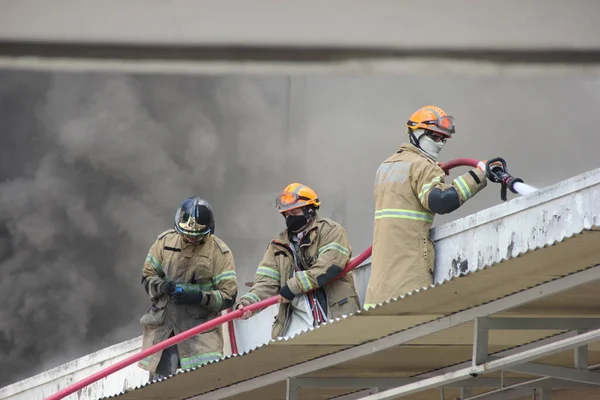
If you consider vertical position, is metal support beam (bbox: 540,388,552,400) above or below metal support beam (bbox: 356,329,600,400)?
above

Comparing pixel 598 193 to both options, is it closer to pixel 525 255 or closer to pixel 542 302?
pixel 542 302

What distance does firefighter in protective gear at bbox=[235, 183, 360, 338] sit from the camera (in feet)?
24.0

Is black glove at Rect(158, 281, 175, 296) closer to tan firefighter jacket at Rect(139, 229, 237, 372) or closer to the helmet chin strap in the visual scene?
tan firefighter jacket at Rect(139, 229, 237, 372)

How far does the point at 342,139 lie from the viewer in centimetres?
1500

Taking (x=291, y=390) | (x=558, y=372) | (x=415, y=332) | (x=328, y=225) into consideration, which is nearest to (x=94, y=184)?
(x=328, y=225)

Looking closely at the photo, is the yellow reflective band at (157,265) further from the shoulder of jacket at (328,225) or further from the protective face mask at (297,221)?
the shoulder of jacket at (328,225)

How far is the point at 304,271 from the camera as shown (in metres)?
7.33

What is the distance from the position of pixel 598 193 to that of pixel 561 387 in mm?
1269

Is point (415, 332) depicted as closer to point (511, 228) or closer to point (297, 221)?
point (511, 228)

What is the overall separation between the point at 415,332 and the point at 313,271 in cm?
146

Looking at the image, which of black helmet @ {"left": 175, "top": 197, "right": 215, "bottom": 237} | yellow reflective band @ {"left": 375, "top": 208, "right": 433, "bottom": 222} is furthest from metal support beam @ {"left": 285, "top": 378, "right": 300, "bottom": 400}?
black helmet @ {"left": 175, "top": 197, "right": 215, "bottom": 237}

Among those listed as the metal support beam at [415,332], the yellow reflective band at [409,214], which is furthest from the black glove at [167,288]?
the yellow reflective band at [409,214]

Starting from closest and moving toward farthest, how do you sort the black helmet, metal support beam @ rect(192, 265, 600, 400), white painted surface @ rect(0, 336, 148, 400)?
metal support beam @ rect(192, 265, 600, 400), the black helmet, white painted surface @ rect(0, 336, 148, 400)

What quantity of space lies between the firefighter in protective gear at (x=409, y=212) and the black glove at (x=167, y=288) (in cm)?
173
